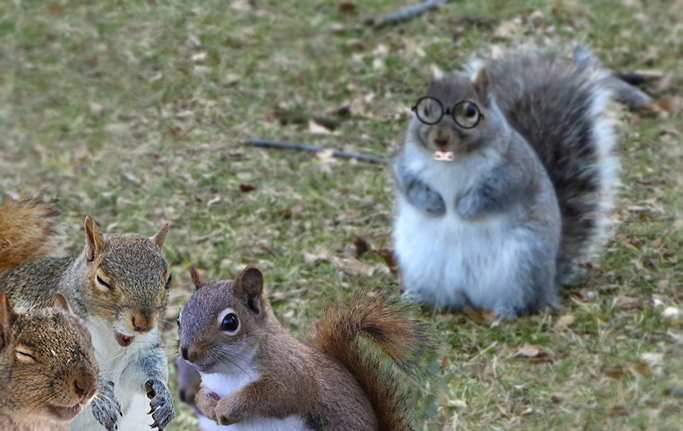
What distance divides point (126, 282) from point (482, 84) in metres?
2.02

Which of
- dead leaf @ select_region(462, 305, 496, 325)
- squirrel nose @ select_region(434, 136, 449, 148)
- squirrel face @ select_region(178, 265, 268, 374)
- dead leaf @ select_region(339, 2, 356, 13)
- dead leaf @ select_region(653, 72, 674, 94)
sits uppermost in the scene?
squirrel face @ select_region(178, 265, 268, 374)

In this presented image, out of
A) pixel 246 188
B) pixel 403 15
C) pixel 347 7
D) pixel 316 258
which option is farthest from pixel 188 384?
pixel 347 7

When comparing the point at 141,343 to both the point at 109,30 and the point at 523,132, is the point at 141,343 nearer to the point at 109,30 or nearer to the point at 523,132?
the point at 523,132

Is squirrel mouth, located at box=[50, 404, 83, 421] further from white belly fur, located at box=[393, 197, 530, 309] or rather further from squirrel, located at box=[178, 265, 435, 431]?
white belly fur, located at box=[393, 197, 530, 309]

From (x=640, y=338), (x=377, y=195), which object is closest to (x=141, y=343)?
(x=640, y=338)

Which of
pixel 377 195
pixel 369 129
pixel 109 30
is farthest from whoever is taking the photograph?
pixel 109 30

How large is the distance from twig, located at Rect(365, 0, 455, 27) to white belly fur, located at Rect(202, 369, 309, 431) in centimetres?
538

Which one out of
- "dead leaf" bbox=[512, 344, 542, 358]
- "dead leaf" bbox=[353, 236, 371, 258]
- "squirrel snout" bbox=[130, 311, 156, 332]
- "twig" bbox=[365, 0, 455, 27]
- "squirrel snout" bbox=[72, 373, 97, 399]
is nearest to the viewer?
"squirrel snout" bbox=[72, 373, 97, 399]

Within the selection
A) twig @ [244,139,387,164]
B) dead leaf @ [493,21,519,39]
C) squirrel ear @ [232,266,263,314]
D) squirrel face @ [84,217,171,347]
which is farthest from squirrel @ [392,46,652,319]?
dead leaf @ [493,21,519,39]

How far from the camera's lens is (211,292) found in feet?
6.79

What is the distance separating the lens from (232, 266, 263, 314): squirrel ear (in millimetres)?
2047

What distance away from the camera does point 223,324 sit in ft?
6.68

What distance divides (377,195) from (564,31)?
8.67 ft

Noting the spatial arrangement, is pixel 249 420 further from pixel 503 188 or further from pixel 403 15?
pixel 403 15
